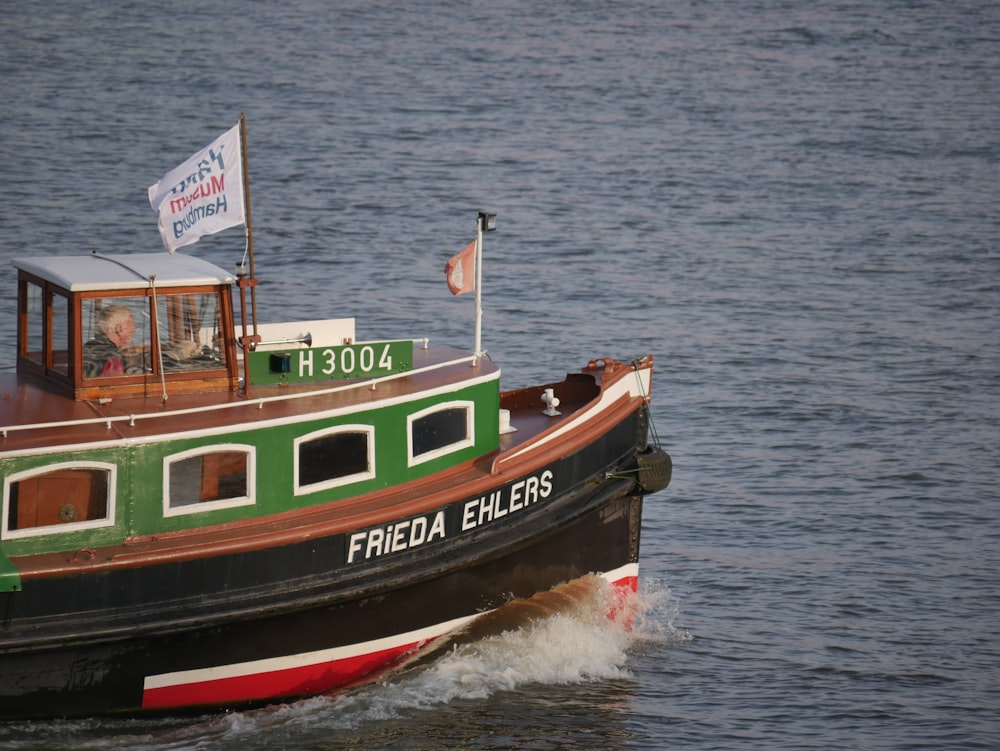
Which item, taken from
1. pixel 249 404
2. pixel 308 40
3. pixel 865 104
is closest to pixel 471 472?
pixel 249 404

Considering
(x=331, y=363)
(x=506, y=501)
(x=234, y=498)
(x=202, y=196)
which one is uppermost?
(x=202, y=196)

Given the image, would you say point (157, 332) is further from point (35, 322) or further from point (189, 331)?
point (35, 322)

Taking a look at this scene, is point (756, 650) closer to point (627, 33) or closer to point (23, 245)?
point (23, 245)

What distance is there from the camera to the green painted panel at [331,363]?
15586mm

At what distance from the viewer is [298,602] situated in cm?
1483

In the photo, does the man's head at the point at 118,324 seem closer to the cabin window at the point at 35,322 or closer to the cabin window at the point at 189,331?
the cabin window at the point at 189,331

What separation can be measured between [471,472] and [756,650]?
14.6 ft

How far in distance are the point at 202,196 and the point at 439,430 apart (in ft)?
11.1

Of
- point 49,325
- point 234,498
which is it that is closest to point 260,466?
point 234,498

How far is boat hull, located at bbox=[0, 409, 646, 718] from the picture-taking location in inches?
547

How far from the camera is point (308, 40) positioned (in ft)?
196

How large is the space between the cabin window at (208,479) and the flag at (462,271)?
3.17m

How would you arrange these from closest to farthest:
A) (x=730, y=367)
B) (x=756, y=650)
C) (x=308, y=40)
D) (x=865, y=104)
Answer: (x=756, y=650), (x=730, y=367), (x=865, y=104), (x=308, y=40)

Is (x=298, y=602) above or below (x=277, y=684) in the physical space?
above
